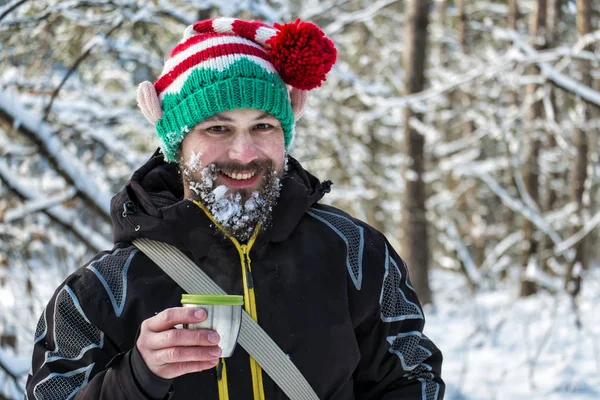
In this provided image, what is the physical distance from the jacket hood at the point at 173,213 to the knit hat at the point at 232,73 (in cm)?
16

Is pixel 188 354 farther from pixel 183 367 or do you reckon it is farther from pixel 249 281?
pixel 249 281

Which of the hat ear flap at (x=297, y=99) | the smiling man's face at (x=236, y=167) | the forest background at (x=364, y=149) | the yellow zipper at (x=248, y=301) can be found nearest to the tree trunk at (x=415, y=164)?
the forest background at (x=364, y=149)

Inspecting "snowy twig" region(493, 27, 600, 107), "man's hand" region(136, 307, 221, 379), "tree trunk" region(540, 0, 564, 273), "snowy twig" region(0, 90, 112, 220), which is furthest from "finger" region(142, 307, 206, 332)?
"tree trunk" region(540, 0, 564, 273)

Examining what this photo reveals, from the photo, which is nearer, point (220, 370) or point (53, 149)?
point (220, 370)

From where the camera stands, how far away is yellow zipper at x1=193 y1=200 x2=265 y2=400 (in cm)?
161

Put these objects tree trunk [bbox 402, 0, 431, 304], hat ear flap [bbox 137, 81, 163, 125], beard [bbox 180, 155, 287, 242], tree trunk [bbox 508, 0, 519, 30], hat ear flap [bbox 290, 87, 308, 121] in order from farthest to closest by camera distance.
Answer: tree trunk [bbox 508, 0, 519, 30] < tree trunk [bbox 402, 0, 431, 304] < hat ear flap [bbox 290, 87, 308, 121] < hat ear flap [bbox 137, 81, 163, 125] < beard [bbox 180, 155, 287, 242]

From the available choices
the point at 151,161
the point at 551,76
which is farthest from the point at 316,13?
the point at 151,161

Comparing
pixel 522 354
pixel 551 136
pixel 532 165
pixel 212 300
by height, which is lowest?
pixel 522 354

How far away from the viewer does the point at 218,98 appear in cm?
179

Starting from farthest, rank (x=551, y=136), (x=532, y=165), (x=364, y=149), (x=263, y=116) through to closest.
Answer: (x=551, y=136)
(x=364, y=149)
(x=532, y=165)
(x=263, y=116)

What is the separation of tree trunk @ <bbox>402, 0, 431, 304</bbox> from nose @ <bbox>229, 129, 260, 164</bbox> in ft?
22.8

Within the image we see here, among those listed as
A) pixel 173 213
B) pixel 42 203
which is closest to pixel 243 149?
pixel 173 213

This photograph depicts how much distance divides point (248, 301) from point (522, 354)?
4811mm

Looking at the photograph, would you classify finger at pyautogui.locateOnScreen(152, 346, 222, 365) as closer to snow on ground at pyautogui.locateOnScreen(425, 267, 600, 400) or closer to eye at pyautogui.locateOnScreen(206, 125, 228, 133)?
eye at pyautogui.locateOnScreen(206, 125, 228, 133)
